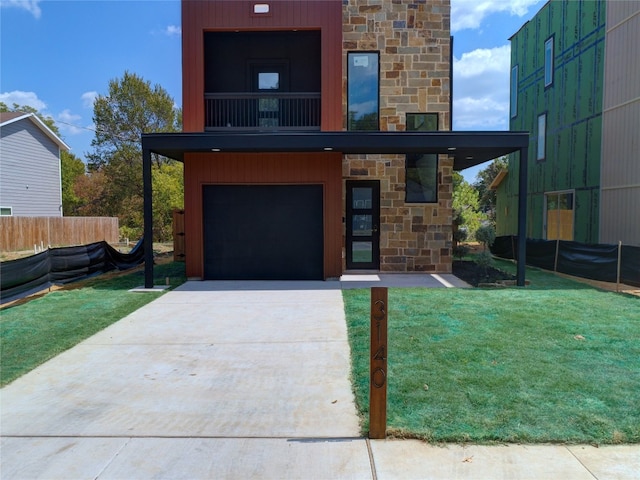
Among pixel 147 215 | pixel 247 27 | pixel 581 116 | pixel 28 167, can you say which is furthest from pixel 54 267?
pixel 28 167

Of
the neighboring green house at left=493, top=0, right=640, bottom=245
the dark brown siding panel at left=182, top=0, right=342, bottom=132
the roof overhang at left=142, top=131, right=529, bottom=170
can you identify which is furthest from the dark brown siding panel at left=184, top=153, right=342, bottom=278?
the neighboring green house at left=493, top=0, right=640, bottom=245

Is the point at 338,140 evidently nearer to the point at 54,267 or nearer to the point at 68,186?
the point at 54,267

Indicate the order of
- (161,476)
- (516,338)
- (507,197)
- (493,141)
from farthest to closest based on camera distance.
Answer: (507,197)
(493,141)
(516,338)
(161,476)

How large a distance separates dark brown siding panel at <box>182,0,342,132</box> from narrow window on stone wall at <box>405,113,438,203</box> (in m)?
2.34

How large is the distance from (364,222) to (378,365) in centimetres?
917

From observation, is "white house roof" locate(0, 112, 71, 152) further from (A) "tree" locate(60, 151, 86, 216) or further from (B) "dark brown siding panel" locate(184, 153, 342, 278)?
(B) "dark brown siding panel" locate(184, 153, 342, 278)

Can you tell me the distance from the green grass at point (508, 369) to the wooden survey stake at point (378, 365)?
0.16 meters

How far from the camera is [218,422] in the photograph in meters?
4.04

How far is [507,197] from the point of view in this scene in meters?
23.6

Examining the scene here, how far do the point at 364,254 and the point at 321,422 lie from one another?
890 centimetres

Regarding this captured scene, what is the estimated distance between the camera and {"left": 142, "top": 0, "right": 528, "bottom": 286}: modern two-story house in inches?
448

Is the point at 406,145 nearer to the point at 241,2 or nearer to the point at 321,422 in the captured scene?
the point at 241,2

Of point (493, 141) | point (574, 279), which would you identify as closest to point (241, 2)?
point (493, 141)

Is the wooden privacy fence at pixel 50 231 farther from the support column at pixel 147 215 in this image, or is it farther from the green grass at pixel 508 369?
the green grass at pixel 508 369
